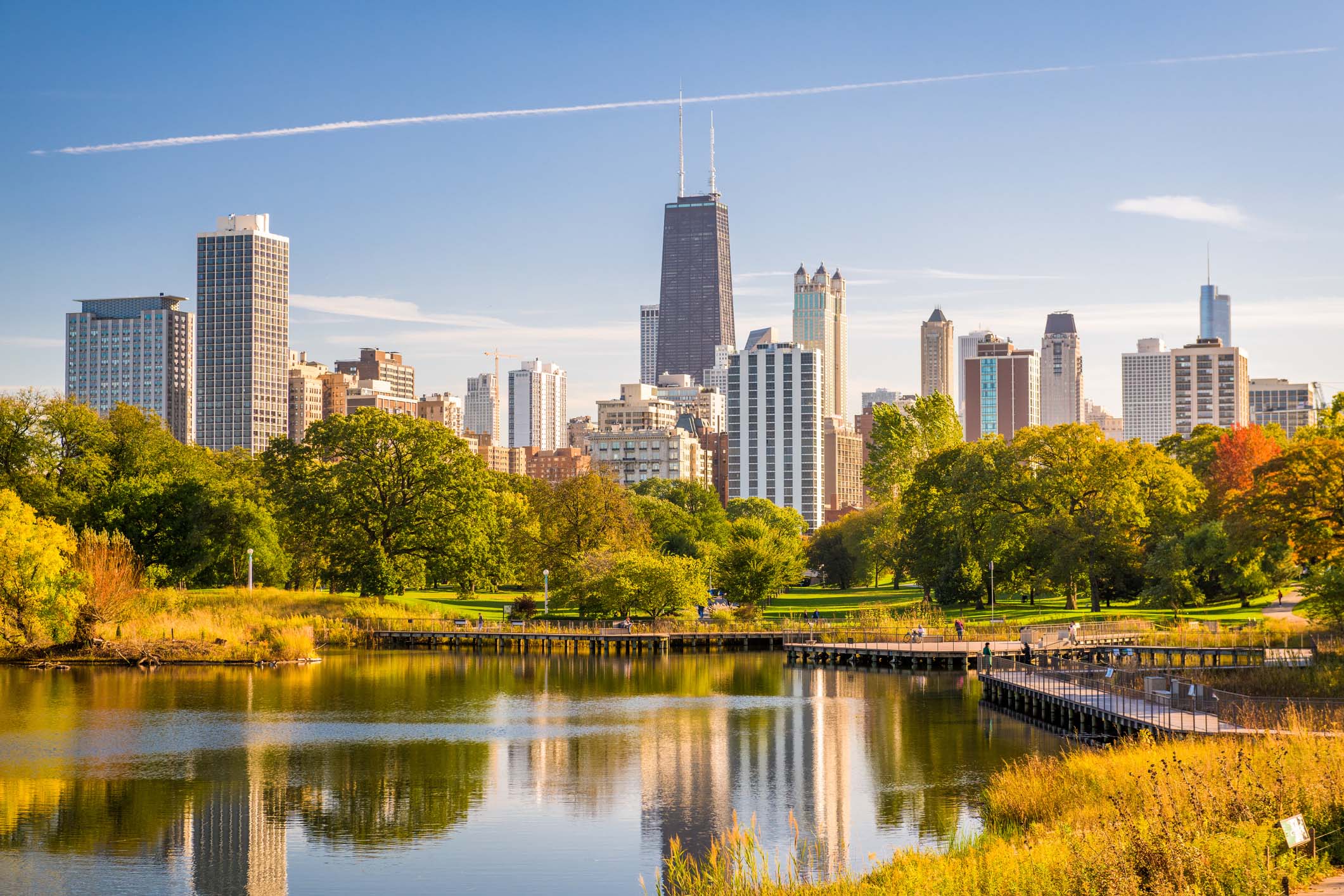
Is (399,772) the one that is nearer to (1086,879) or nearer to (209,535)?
(1086,879)

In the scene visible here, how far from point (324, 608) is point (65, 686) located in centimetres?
2452

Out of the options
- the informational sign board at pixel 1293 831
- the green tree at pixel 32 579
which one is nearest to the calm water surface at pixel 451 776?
the green tree at pixel 32 579

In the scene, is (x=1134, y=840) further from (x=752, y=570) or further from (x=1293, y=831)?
(x=752, y=570)

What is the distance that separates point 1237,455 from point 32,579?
7921cm

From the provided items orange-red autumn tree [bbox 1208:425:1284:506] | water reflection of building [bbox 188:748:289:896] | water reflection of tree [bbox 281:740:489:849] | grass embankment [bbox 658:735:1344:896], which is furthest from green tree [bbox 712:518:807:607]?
grass embankment [bbox 658:735:1344:896]

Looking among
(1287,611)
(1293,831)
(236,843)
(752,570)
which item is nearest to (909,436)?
(752,570)

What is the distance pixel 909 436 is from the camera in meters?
108

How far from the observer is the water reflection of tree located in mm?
30500

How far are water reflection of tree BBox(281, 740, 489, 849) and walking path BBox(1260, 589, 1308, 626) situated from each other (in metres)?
45.1

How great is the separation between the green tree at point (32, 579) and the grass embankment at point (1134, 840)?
141ft

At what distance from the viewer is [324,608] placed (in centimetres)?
7944

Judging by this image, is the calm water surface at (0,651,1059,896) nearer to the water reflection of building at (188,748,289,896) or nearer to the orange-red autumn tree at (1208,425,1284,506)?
the water reflection of building at (188,748,289,896)

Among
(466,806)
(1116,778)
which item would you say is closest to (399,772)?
(466,806)

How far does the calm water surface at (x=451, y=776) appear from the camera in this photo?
27.4 meters
